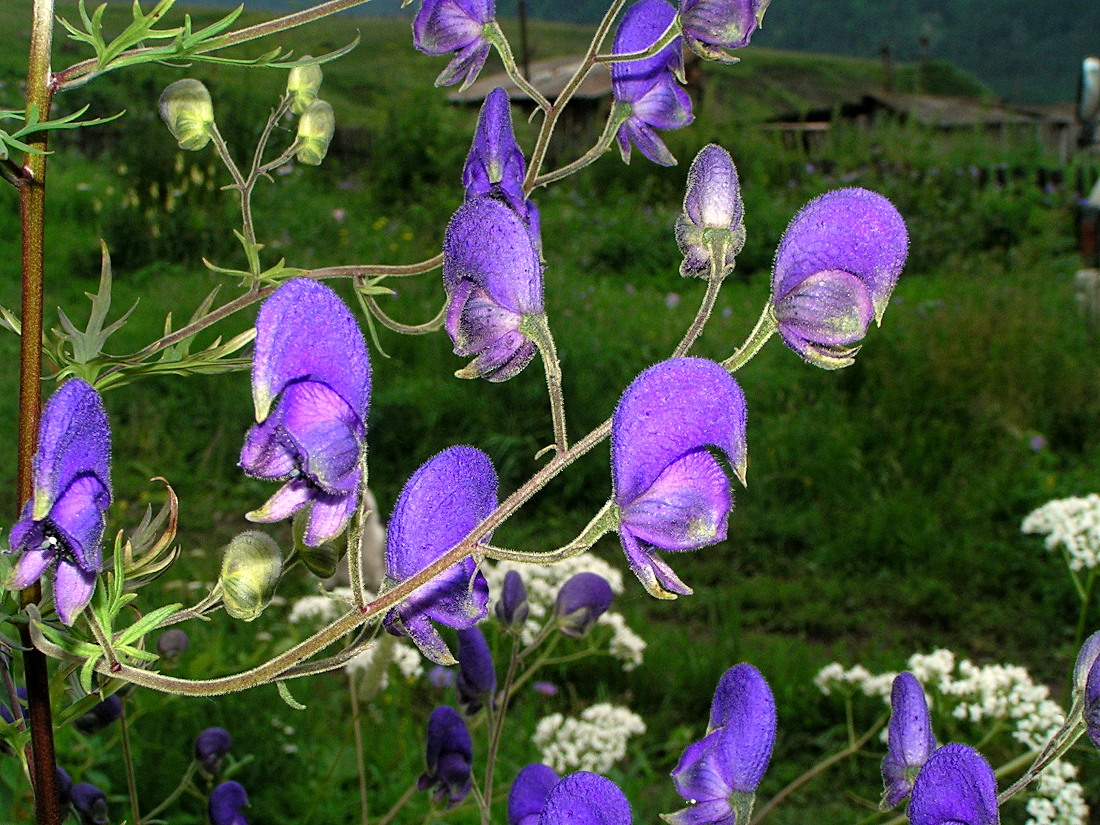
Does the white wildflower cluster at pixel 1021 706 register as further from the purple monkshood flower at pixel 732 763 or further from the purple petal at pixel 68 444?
the purple petal at pixel 68 444

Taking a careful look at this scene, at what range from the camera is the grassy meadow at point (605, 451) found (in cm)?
231

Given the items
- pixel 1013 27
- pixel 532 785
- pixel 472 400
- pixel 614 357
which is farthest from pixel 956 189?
pixel 1013 27

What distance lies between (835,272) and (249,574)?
353 mm

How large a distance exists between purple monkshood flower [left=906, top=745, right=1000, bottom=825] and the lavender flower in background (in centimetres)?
79

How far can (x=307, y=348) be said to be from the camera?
527 mm

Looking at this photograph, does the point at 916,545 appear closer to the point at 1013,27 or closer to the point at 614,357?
the point at 614,357

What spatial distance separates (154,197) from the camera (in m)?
7.05

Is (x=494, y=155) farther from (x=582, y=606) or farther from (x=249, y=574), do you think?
(x=582, y=606)

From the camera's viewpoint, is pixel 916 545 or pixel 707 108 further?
pixel 707 108

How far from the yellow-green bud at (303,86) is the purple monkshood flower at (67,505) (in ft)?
1.79

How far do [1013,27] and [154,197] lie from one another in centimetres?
5803

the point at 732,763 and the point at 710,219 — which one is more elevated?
the point at 710,219

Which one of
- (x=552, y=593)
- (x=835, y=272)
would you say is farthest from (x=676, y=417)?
(x=552, y=593)

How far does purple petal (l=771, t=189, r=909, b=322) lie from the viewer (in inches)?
23.8
